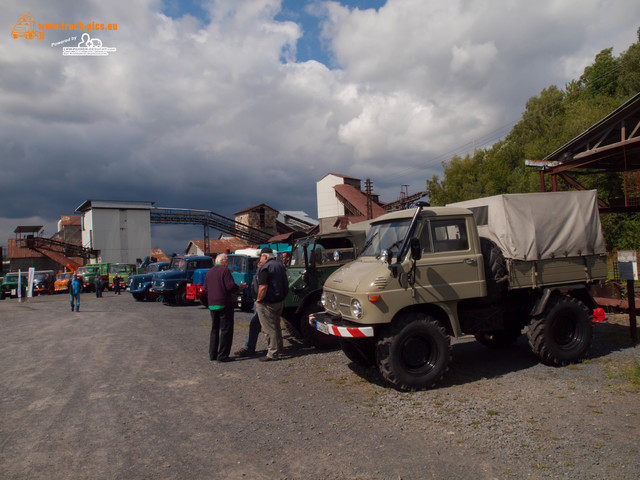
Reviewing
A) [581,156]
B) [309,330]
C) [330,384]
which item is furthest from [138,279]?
[581,156]

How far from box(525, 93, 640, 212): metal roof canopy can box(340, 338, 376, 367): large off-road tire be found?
9.33 metres

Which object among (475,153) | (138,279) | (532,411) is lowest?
(532,411)

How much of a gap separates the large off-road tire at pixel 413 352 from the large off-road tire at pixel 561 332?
1597 millimetres

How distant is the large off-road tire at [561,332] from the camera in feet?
20.7

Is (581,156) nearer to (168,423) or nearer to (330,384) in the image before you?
(330,384)

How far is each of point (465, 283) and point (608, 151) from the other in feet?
31.7

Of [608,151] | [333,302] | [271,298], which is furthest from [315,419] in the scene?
[608,151]

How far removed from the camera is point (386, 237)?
21.0ft

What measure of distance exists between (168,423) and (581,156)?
13.4 meters

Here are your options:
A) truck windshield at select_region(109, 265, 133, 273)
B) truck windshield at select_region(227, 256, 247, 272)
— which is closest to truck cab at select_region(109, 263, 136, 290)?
truck windshield at select_region(109, 265, 133, 273)

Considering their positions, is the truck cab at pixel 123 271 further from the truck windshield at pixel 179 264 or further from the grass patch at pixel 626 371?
the grass patch at pixel 626 371

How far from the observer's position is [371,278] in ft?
18.5

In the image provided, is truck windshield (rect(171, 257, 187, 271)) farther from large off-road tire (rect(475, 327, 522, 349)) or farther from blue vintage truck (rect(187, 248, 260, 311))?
large off-road tire (rect(475, 327, 522, 349))

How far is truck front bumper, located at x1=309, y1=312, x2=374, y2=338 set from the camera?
5.53m
